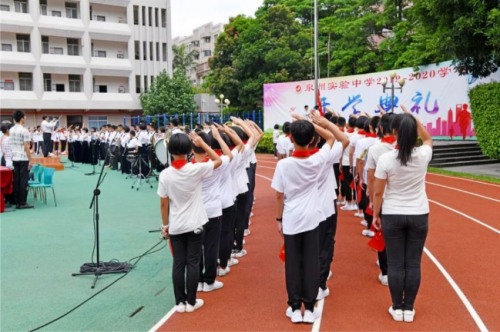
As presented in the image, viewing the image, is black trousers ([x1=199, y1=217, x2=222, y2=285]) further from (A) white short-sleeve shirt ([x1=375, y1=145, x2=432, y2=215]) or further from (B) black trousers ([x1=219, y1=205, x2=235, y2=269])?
(A) white short-sleeve shirt ([x1=375, y1=145, x2=432, y2=215])

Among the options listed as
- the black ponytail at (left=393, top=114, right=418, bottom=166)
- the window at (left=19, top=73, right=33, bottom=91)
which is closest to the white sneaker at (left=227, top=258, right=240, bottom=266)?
the black ponytail at (left=393, top=114, right=418, bottom=166)

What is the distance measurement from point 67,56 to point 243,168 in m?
30.8

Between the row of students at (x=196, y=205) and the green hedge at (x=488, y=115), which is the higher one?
the green hedge at (x=488, y=115)

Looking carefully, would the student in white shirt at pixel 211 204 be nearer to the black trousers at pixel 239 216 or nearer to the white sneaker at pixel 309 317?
the black trousers at pixel 239 216

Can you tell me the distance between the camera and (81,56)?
107ft

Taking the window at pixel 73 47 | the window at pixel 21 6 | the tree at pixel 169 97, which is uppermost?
the window at pixel 21 6

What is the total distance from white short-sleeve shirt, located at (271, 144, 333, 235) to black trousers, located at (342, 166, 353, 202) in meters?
4.58

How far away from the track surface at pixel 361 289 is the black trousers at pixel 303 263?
33 cm

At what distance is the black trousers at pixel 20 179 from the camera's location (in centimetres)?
A: 932

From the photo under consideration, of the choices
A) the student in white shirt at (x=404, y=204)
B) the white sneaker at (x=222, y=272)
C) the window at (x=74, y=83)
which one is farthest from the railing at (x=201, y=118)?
the student in white shirt at (x=404, y=204)

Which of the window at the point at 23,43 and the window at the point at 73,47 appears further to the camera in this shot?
the window at the point at 73,47

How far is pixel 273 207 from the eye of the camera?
938cm

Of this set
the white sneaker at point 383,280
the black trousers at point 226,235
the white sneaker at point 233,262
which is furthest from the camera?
the white sneaker at point 233,262

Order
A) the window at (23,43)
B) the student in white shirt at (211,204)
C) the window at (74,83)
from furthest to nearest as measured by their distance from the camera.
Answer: the window at (74,83), the window at (23,43), the student in white shirt at (211,204)
